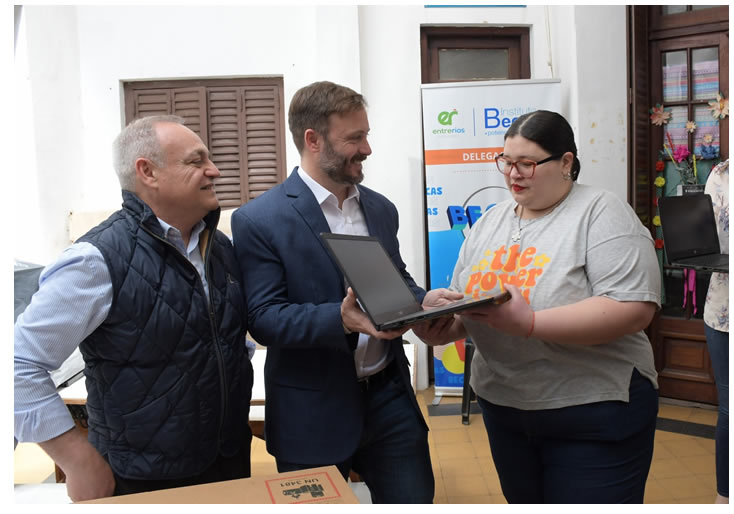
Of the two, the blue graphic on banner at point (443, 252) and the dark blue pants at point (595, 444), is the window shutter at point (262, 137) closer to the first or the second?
the blue graphic on banner at point (443, 252)

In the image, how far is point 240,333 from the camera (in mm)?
1524

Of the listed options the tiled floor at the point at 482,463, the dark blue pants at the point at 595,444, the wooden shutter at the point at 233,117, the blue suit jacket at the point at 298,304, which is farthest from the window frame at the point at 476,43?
the dark blue pants at the point at 595,444

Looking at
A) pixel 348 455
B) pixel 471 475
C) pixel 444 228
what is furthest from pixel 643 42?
pixel 348 455

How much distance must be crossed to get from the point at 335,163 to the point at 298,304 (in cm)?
43

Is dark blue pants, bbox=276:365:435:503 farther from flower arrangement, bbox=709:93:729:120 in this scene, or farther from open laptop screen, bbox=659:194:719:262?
flower arrangement, bbox=709:93:729:120

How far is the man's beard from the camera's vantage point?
5.49 ft

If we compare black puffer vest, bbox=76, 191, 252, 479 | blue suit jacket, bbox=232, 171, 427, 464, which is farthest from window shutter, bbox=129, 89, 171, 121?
black puffer vest, bbox=76, 191, 252, 479

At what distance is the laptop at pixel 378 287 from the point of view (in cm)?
122

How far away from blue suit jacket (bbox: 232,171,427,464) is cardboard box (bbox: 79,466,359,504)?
354mm

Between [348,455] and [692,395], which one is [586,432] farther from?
[692,395]

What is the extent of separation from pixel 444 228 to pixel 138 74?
2.63 metres

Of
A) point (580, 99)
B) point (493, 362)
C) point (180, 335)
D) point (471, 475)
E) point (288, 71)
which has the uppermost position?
point (288, 71)

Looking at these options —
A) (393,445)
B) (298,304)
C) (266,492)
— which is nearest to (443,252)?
(393,445)

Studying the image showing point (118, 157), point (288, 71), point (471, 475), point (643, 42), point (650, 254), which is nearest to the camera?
point (650, 254)
